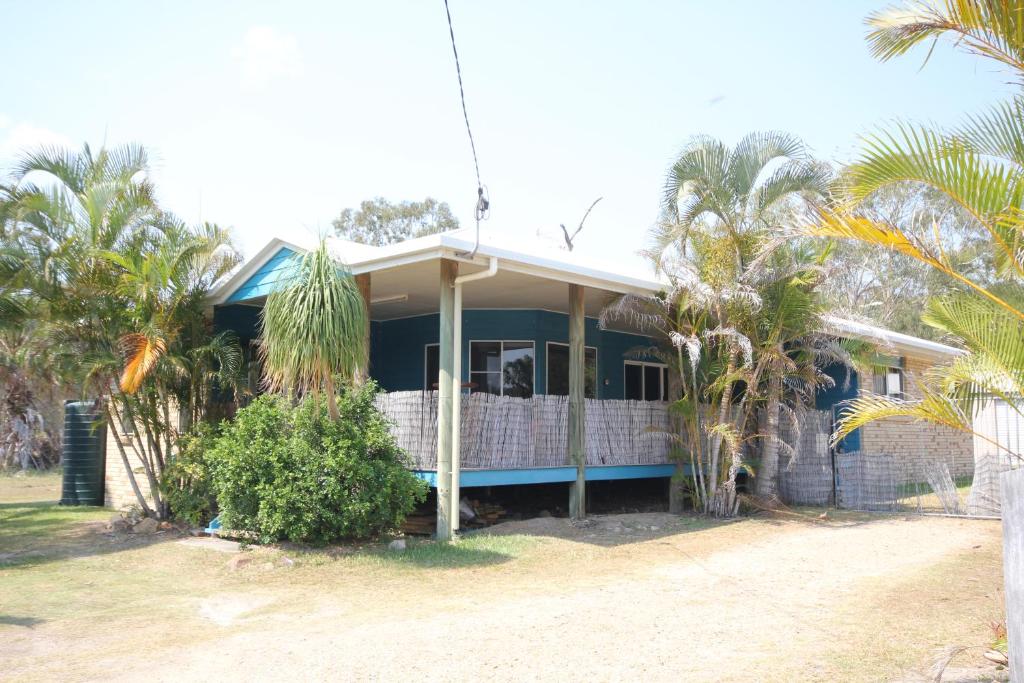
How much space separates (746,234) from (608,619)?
7139mm

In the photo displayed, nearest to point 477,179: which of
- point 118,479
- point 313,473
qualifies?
point 313,473

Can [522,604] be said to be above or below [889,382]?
below

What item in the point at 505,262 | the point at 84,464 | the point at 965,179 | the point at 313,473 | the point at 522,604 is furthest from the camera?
the point at 84,464

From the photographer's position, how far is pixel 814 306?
12.4 metres

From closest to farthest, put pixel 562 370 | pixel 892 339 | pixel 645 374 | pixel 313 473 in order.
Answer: pixel 313 473 < pixel 562 370 < pixel 892 339 < pixel 645 374

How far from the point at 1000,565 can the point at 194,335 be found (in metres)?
11.0

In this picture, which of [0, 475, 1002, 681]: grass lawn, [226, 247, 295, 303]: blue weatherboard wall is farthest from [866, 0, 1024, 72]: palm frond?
[226, 247, 295, 303]: blue weatherboard wall

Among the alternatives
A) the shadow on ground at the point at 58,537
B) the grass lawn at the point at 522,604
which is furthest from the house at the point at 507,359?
the shadow on ground at the point at 58,537

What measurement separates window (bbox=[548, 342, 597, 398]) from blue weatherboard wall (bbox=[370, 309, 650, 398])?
14 centimetres

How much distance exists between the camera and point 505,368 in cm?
1544

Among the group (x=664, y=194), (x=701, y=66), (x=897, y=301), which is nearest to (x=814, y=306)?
(x=664, y=194)

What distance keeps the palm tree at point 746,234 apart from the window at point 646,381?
3760mm

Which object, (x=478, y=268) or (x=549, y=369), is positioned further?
(x=549, y=369)

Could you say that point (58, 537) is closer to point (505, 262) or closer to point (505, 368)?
point (505, 262)
